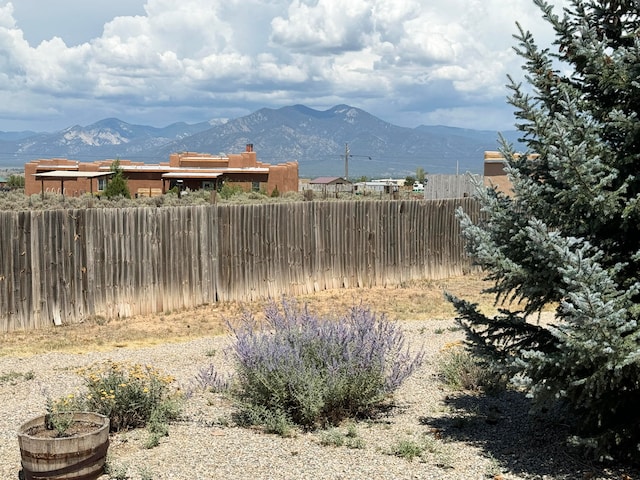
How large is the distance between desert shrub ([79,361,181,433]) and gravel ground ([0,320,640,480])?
0.16 metres

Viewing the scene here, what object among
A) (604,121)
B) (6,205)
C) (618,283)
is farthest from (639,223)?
(6,205)

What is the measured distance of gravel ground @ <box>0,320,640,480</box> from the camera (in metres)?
5.38

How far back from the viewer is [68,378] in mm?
8711

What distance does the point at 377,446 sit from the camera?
591 centimetres

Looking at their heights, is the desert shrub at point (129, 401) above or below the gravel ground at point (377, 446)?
above

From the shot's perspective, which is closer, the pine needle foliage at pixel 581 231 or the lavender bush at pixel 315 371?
the pine needle foliage at pixel 581 231

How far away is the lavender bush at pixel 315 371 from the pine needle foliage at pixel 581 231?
1091mm

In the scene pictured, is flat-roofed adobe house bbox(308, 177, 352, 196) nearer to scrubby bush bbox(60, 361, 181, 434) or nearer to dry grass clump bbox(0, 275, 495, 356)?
dry grass clump bbox(0, 275, 495, 356)

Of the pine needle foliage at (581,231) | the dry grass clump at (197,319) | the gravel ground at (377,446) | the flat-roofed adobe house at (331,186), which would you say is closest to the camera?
the pine needle foliage at (581,231)

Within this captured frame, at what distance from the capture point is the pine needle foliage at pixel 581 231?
15.5 ft

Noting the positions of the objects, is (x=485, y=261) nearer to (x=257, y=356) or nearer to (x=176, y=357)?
(x=257, y=356)

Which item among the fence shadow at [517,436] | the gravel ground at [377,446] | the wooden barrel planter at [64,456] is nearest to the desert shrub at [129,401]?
the gravel ground at [377,446]

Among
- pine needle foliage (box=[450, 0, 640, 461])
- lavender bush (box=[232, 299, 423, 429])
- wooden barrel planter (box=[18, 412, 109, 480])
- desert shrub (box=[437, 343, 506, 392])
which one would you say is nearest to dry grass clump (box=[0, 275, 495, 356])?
desert shrub (box=[437, 343, 506, 392])

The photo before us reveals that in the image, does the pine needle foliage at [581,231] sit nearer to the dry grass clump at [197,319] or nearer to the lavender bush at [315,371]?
the lavender bush at [315,371]
